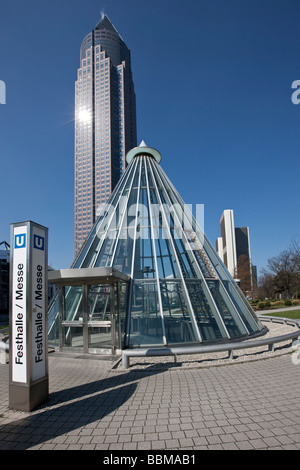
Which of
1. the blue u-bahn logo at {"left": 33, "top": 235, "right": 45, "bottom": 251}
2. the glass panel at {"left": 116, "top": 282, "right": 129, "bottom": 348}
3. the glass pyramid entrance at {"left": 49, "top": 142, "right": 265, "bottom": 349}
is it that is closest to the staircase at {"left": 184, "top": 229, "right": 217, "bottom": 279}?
the glass pyramid entrance at {"left": 49, "top": 142, "right": 265, "bottom": 349}

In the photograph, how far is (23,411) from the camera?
16.0 feet

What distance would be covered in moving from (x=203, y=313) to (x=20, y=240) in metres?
7.05

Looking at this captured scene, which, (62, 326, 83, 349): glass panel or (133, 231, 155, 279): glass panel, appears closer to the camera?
(62, 326, 83, 349): glass panel

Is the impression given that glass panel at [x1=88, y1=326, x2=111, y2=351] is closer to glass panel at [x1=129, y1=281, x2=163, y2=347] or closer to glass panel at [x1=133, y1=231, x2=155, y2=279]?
glass panel at [x1=129, y1=281, x2=163, y2=347]

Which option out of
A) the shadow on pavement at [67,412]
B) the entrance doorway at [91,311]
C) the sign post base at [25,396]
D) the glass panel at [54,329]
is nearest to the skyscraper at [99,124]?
the glass panel at [54,329]

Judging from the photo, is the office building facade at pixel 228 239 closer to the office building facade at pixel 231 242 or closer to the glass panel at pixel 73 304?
the office building facade at pixel 231 242

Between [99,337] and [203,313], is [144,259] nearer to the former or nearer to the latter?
[203,313]

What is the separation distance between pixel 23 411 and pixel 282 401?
503cm

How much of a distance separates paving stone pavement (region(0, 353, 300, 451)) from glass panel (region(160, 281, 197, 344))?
6.29ft

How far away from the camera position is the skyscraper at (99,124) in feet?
392

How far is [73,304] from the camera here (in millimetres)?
10070

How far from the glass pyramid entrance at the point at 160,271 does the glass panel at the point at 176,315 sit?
0.03m

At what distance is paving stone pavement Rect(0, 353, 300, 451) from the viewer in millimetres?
3678
